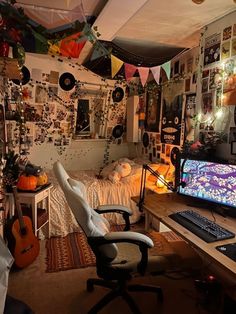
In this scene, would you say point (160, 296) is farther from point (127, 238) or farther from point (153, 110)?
point (153, 110)

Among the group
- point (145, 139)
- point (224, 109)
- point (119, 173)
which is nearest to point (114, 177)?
point (119, 173)

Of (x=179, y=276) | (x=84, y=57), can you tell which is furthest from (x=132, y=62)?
(x=179, y=276)

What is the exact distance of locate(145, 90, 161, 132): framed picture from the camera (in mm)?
3887

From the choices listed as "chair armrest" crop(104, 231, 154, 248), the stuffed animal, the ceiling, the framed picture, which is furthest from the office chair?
the framed picture

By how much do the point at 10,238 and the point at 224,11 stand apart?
8.75 ft

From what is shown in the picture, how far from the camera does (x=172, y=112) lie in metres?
3.52

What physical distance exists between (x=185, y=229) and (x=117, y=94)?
3.27 meters

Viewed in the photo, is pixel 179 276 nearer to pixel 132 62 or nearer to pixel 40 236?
pixel 40 236

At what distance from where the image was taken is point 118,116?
4.68m

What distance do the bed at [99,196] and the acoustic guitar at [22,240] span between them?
60 cm

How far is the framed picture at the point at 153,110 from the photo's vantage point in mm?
3887

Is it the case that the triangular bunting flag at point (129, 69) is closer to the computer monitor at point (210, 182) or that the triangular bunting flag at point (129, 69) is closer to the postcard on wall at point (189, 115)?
the postcard on wall at point (189, 115)

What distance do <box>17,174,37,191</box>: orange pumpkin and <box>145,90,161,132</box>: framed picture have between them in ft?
6.53

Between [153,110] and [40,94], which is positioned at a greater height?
[40,94]
